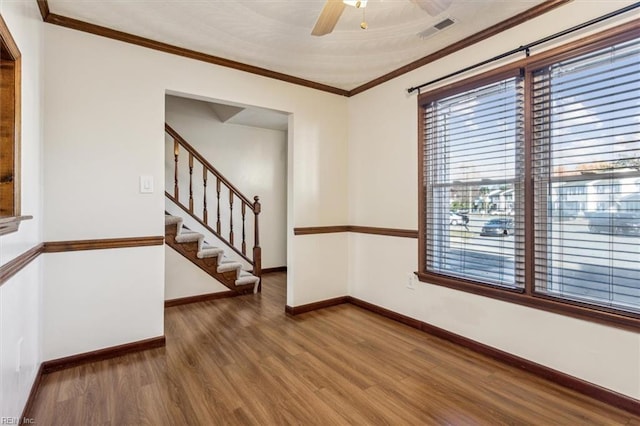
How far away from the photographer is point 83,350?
240cm

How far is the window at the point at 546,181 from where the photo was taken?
1904 millimetres

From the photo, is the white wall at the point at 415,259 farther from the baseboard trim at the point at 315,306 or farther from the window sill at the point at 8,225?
the window sill at the point at 8,225

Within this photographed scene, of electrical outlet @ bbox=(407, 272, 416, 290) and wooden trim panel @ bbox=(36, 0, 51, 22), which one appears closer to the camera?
wooden trim panel @ bbox=(36, 0, 51, 22)

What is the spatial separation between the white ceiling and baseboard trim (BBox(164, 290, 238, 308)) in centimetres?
273

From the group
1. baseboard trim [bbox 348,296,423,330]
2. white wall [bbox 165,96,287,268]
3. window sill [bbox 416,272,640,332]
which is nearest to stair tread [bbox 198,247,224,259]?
white wall [bbox 165,96,287,268]

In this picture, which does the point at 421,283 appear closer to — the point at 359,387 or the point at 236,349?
the point at 359,387

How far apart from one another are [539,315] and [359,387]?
1346 mm

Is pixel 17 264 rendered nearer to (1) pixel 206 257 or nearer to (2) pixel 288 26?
(2) pixel 288 26

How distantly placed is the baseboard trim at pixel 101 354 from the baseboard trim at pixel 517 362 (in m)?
1.35

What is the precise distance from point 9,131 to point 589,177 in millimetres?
3227

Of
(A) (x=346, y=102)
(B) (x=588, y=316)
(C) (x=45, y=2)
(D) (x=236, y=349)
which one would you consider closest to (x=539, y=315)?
(B) (x=588, y=316)

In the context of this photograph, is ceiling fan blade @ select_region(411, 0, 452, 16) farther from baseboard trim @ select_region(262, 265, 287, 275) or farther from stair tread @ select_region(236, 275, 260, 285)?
baseboard trim @ select_region(262, 265, 287, 275)

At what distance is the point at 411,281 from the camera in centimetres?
314

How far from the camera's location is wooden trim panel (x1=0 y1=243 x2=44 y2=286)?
134 centimetres
